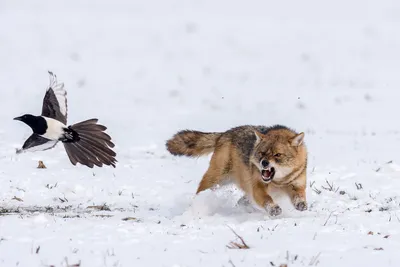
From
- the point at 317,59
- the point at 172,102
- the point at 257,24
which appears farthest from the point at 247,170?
the point at 257,24

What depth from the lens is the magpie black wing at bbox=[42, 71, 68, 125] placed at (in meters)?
9.34

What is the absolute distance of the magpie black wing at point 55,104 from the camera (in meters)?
9.34

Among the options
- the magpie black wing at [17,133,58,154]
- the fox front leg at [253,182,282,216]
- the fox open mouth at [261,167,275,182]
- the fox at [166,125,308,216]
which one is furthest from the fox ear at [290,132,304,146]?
the magpie black wing at [17,133,58,154]

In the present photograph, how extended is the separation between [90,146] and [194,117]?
30.7 feet

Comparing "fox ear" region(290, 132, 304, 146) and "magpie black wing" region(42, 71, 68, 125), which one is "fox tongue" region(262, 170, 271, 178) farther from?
"magpie black wing" region(42, 71, 68, 125)

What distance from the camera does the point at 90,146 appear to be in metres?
9.22

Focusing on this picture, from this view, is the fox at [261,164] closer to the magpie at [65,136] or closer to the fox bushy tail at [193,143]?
the fox bushy tail at [193,143]

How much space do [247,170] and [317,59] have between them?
17818 millimetres

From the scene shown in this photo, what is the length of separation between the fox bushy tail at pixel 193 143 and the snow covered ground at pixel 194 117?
0.63 m

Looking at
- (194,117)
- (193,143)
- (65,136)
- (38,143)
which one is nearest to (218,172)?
(193,143)

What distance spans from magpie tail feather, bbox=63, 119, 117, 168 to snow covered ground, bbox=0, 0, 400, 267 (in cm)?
56

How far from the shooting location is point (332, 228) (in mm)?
6457

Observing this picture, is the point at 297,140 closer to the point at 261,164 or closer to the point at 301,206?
the point at 261,164

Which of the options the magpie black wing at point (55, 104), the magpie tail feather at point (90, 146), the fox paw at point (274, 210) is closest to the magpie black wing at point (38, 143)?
the magpie tail feather at point (90, 146)
